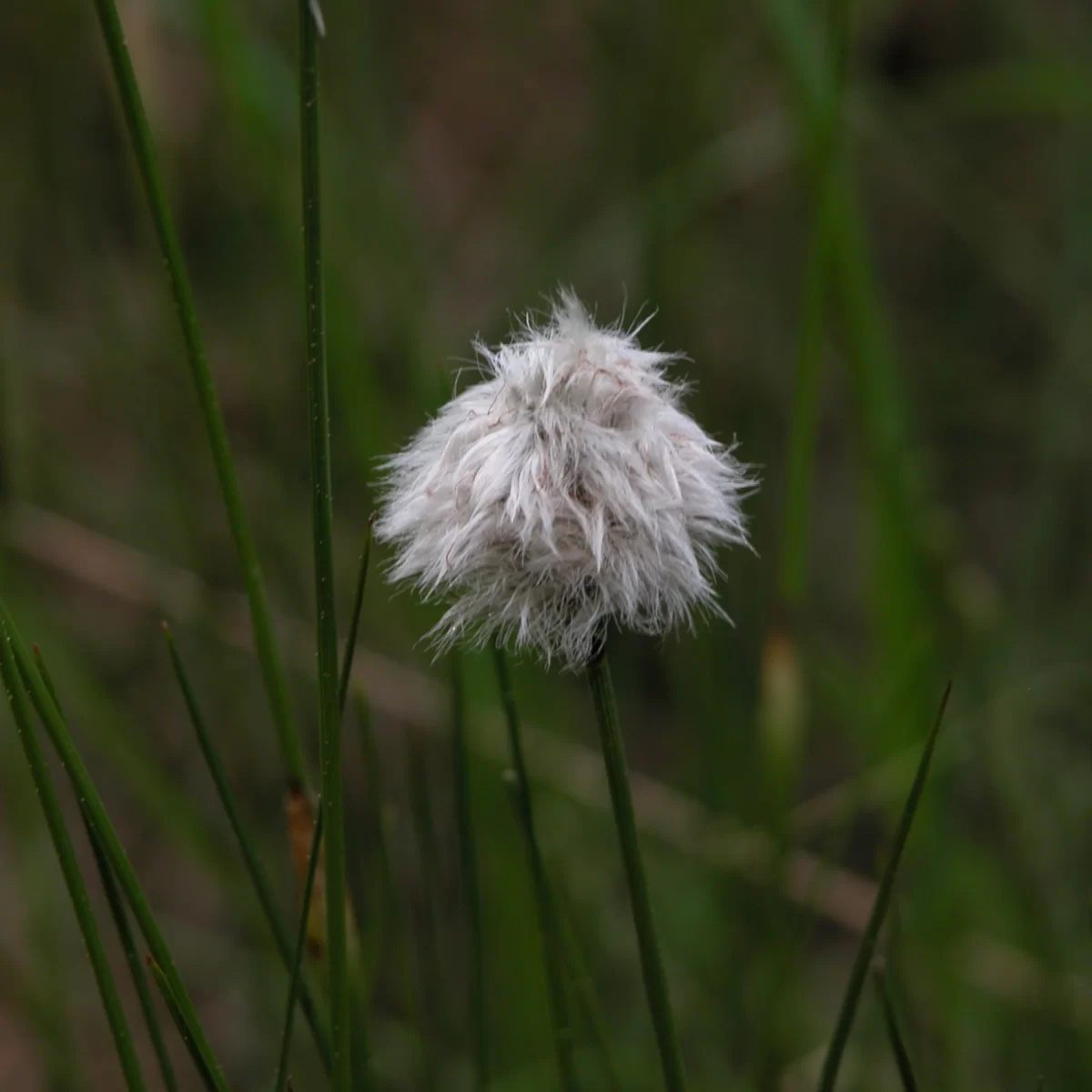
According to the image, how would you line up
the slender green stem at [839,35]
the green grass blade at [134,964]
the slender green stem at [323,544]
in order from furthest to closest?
the slender green stem at [839,35], the green grass blade at [134,964], the slender green stem at [323,544]

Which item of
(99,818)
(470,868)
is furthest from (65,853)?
(470,868)

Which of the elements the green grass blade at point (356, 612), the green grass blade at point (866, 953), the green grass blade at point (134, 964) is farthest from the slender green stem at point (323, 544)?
the green grass blade at point (866, 953)

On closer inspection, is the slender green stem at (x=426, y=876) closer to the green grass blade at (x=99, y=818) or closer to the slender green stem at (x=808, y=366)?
the green grass blade at (x=99, y=818)

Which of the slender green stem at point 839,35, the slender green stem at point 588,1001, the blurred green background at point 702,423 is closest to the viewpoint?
the slender green stem at point 588,1001

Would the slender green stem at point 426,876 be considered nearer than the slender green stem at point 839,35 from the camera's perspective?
Yes

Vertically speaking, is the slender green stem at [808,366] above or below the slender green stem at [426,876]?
above

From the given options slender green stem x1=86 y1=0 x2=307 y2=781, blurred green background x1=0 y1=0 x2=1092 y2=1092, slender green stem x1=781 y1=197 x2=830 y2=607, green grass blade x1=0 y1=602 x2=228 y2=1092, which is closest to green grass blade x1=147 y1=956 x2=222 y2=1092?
green grass blade x1=0 y1=602 x2=228 y2=1092

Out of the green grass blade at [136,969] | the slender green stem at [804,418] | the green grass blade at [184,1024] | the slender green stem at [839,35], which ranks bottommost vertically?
the green grass blade at [184,1024]
